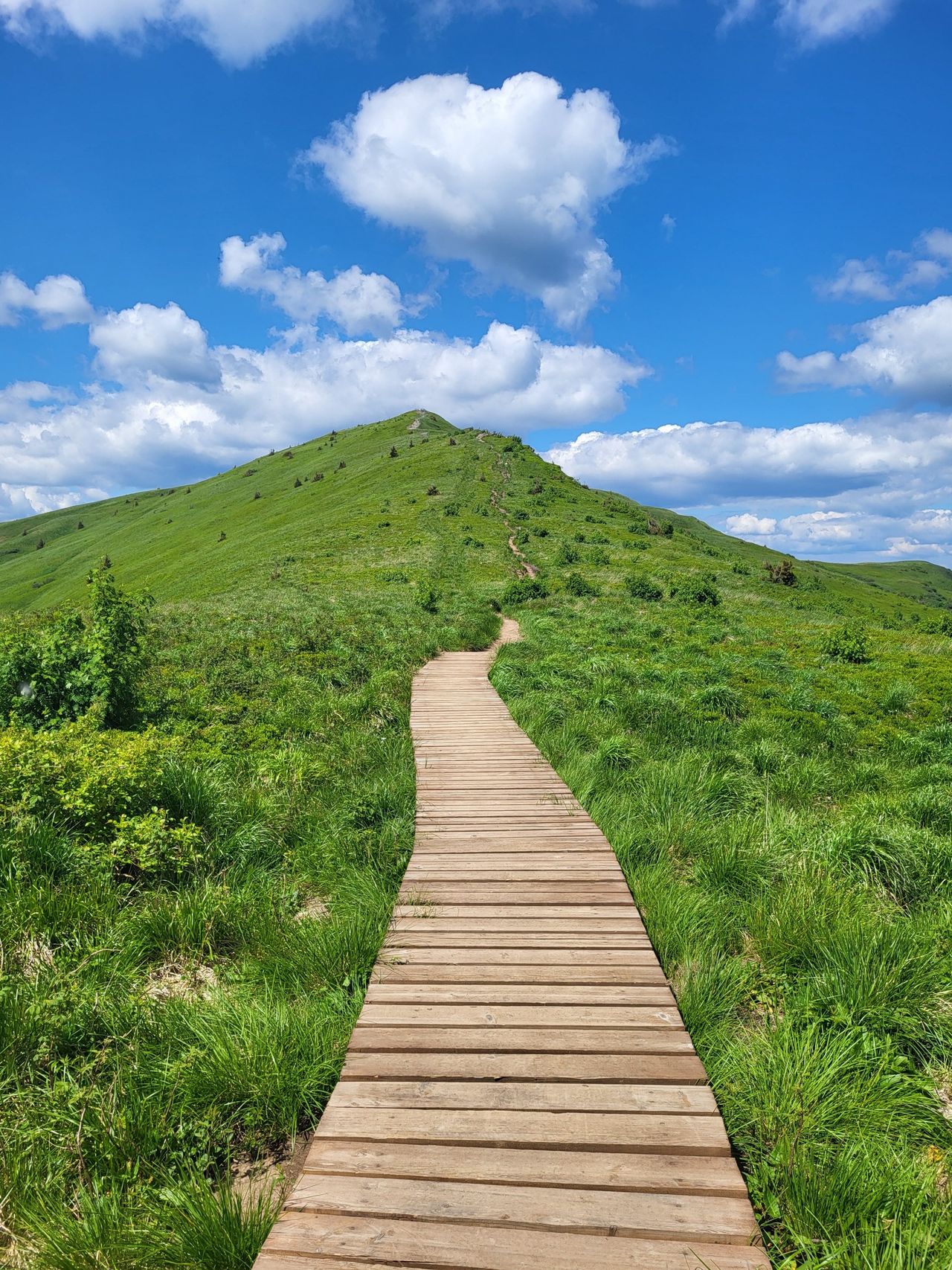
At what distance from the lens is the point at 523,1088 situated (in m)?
3.40

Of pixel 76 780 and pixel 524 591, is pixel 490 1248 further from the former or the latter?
pixel 524 591

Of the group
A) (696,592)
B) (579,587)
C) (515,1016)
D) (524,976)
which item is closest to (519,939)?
(524,976)

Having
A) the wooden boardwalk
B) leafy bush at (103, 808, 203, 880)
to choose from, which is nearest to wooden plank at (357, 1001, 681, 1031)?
the wooden boardwalk

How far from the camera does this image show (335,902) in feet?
18.3

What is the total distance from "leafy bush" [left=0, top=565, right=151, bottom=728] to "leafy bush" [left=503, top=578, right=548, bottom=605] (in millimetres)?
17662

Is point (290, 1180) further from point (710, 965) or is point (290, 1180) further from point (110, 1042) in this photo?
point (710, 965)

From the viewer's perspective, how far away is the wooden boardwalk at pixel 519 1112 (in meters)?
2.64

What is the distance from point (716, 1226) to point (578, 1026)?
1.25m

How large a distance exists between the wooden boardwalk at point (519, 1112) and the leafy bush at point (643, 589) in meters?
24.0

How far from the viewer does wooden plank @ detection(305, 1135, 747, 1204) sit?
113 inches

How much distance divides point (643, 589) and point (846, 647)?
1118 cm

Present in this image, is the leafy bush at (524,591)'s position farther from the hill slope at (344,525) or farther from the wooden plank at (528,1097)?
the wooden plank at (528,1097)

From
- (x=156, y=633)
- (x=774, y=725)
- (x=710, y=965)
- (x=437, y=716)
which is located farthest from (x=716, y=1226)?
(x=156, y=633)

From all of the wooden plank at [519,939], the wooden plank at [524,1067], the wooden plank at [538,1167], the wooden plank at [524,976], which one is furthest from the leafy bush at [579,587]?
the wooden plank at [538,1167]
